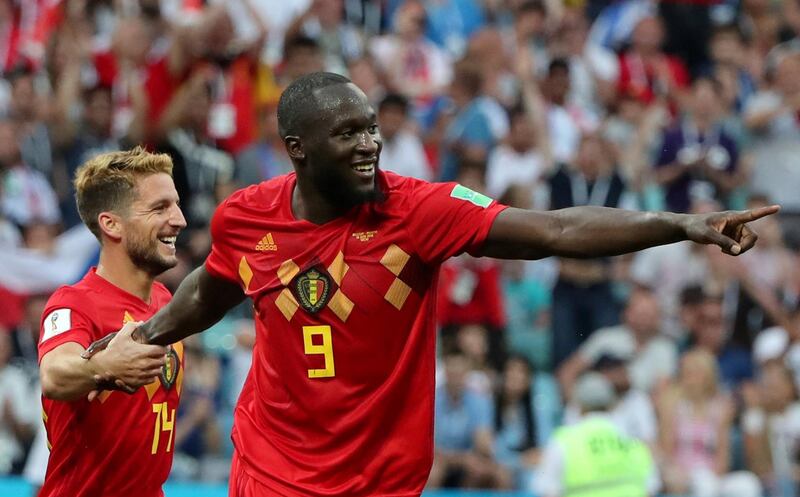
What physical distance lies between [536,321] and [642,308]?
0.89 metres

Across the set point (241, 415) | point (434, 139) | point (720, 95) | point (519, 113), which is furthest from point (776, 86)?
point (241, 415)

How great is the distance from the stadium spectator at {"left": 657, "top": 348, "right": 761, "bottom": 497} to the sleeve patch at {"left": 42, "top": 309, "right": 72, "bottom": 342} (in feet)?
18.6

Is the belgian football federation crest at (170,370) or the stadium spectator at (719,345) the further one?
the stadium spectator at (719,345)

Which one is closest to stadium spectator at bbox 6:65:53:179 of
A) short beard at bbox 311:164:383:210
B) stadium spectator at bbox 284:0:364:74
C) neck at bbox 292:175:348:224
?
stadium spectator at bbox 284:0:364:74

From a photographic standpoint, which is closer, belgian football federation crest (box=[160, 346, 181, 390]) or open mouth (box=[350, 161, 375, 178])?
open mouth (box=[350, 161, 375, 178])

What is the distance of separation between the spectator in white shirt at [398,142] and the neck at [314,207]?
240 inches

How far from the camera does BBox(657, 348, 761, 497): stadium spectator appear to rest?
996 cm

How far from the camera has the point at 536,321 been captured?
36.1 feet

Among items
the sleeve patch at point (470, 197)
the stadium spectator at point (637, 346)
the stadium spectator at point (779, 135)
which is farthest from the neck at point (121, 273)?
the stadium spectator at point (779, 135)

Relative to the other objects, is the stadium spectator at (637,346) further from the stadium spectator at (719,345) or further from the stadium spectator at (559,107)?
the stadium spectator at (559,107)

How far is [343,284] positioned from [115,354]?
92 centimetres

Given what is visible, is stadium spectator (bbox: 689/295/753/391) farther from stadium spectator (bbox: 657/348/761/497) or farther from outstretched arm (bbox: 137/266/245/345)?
outstretched arm (bbox: 137/266/245/345)

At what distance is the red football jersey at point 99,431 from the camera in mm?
5559

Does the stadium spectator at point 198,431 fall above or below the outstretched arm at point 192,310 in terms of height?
above
